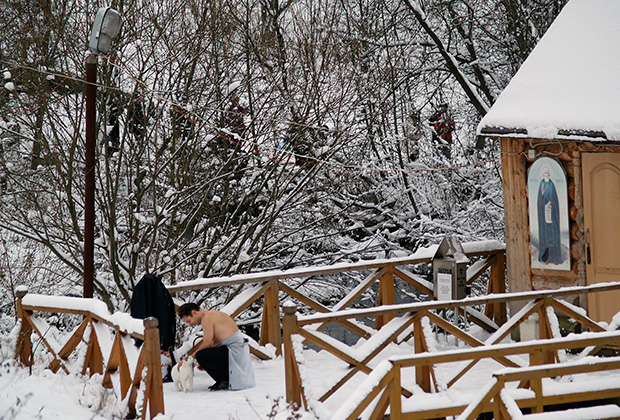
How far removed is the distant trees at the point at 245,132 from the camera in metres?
Result: 11.5

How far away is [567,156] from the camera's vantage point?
8.19 m

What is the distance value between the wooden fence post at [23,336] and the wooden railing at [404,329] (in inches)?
124

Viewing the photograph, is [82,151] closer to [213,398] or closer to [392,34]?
[213,398]

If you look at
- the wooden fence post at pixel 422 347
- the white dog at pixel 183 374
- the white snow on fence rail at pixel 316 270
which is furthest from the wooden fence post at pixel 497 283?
the white dog at pixel 183 374

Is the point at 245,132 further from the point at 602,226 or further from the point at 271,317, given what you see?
the point at 602,226

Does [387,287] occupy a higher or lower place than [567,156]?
lower

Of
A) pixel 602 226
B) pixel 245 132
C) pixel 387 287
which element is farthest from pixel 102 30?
pixel 602 226

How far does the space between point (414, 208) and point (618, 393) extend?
9975 mm

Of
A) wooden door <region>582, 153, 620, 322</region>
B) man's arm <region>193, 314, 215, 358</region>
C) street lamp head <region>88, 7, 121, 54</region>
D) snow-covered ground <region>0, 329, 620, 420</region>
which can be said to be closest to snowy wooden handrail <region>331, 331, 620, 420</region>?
snow-covered ground <region>0, 329, 620, 420</region>

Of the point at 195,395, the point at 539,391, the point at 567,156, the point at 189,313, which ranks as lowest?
the point at 195,395

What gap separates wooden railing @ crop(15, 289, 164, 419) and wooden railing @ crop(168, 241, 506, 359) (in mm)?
1103

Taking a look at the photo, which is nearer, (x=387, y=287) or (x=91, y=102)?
(x=91, y=102)

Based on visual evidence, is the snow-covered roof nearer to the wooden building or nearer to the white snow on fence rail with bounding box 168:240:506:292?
the wooden building

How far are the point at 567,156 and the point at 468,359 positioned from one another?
11.4ft
